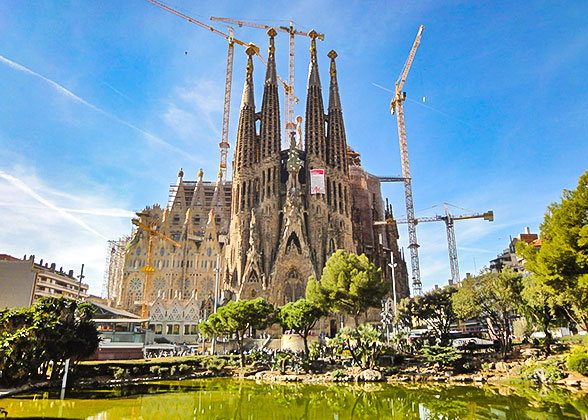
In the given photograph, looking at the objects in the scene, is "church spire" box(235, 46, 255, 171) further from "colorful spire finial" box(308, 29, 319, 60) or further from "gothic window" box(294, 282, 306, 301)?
"gothic window" box(294, 282, 306, 301)

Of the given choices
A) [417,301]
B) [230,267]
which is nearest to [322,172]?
[230,267]

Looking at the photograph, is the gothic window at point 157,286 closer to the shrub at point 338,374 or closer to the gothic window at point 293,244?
the gothic window at point 293,244

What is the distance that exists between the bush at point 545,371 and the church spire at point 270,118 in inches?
2400

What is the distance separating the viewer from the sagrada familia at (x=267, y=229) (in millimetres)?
70875

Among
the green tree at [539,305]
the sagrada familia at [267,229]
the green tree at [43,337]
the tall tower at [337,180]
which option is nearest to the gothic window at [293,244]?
the sagrada familia at [267,229]

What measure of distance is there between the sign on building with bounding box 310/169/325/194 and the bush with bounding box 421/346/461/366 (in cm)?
4711

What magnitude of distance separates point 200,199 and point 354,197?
40240mm

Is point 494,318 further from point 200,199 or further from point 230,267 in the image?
point 200,199

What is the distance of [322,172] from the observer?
7912 cm

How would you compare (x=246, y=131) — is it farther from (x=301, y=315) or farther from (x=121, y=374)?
(x=121, y=374)

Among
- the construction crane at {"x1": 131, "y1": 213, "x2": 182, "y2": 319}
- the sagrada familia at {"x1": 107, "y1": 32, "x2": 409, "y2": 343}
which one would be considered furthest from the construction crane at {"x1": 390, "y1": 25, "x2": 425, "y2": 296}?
the construction crane at {"x1": 131, "y1": 213, "x2": 182, "y2": 319}

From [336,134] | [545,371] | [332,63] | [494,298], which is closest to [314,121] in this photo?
[336,134]

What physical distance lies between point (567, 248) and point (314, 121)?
2591 inches

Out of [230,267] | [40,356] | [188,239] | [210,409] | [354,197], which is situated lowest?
[210,409]
